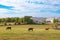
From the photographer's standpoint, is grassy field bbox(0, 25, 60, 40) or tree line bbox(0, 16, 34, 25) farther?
tree line bbox(0, 16, 34, 25)

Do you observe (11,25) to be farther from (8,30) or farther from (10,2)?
(10,2)

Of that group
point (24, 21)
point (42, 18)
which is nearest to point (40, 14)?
point (42, 18)

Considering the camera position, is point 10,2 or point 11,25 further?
point 11,25

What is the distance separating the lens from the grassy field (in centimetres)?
541

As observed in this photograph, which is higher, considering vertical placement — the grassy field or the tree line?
the tree line
